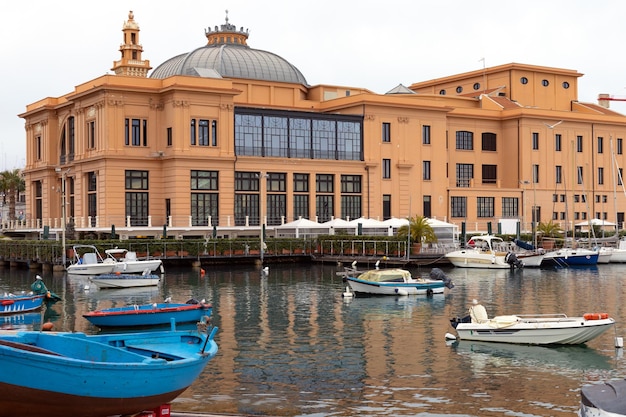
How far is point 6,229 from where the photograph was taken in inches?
3866

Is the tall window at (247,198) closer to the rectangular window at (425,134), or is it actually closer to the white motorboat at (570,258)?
the rectangular window at (425,134)

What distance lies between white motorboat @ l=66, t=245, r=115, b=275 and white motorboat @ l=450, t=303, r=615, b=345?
36.4 m

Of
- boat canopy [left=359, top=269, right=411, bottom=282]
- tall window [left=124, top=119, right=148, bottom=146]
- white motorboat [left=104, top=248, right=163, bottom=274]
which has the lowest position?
boat canopy [left=359, top=269, right=411, bottom=282]

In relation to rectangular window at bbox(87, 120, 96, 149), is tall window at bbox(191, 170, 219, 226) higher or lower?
lower

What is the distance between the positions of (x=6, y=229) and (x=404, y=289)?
6077 cm

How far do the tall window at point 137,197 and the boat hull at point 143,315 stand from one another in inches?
1778

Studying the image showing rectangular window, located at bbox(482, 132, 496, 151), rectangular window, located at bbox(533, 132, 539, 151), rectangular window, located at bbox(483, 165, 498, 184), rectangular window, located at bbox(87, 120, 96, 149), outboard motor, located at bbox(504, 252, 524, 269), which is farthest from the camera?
rectangular window, located at bbox(483, 165, 498, 184)

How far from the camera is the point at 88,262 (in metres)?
66.5

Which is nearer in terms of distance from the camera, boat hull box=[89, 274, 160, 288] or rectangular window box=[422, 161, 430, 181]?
boat hull box=[89, 274, 160, 288]

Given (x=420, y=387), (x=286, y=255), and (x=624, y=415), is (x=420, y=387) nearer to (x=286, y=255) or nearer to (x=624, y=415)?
(x=624, y=415)

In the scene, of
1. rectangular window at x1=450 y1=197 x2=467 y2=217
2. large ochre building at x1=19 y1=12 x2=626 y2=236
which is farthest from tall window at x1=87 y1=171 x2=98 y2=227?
rectangular window at x1=450 y1=197 x2=467 y2=217

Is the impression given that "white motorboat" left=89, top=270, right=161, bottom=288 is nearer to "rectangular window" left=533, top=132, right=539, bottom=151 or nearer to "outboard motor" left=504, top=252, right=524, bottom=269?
"outboard motor" left=504, top=252, right=524, bottom=269

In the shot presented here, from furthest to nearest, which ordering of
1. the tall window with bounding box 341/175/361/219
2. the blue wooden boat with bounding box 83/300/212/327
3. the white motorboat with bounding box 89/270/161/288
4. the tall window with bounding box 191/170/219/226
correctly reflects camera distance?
the tall window with bounding box 341/175/361/219 < the tall window with bounding box 191/170/219/226 < the white motorboat with bounding box 89/270/161/288 < the blue wooden boat with bounding box 83/300/212/327

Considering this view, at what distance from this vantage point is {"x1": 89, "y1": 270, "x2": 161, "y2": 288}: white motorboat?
5684 centimetres
